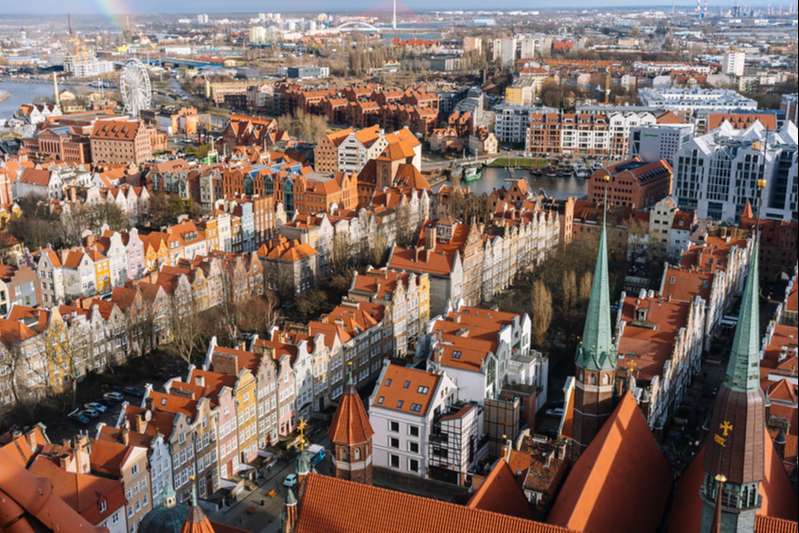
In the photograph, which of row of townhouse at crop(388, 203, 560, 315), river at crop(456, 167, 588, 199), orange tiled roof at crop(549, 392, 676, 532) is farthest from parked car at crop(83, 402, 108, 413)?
river at crop(456, 167, 588, 199)

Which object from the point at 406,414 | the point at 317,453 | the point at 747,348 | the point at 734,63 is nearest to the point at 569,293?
the point at 406,414

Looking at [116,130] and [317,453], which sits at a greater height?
[116,130]

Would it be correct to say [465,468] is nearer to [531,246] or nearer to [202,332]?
[202,332]

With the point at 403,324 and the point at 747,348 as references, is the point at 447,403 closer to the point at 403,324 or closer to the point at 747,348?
the point at 403,324

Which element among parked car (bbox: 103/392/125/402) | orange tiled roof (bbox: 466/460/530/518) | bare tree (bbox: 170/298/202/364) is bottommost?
parked car (bbox: 103/392/125/402)

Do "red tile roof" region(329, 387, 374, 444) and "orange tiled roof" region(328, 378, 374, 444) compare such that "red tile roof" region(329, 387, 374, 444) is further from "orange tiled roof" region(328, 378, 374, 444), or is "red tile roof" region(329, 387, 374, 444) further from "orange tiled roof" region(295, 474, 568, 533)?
"orange tiled roof" region(295, 474, 568, 533)

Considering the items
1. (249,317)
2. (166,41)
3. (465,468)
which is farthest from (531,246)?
(166,41)

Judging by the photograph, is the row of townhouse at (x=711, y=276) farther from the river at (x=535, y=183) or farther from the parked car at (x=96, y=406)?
the river at (x=535, y=183)
